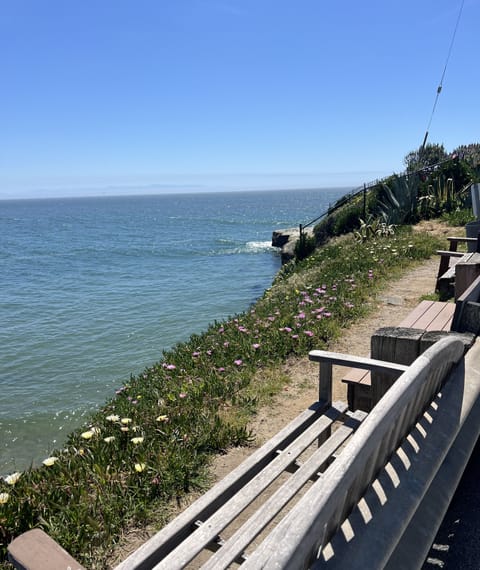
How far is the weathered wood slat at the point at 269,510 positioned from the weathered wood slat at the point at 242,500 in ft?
0.26

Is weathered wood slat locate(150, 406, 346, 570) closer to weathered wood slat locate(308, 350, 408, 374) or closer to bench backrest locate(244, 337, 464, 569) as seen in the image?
weathered wood slat locate(308, 350, 408, 374)

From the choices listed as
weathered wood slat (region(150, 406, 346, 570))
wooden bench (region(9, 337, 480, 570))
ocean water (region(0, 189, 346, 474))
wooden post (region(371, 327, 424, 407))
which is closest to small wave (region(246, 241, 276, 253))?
ocean water (region(0, 189, 346, 474))

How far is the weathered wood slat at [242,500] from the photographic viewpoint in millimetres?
1918

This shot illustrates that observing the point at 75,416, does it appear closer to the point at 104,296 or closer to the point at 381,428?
the point at 381,428

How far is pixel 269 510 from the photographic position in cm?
222

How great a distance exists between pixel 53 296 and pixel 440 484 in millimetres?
19402

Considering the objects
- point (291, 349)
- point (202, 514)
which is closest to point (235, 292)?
point (291, 349)

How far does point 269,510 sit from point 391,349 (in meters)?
1.61

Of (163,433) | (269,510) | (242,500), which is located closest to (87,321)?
(163,433)

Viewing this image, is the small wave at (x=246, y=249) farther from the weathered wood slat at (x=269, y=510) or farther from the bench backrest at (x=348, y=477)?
the bench backrest at (x=348, y=477)

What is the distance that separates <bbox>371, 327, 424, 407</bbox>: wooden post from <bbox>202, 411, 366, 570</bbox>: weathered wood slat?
0.43 meters

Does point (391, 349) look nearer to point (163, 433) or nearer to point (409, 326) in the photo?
point (409, 326)

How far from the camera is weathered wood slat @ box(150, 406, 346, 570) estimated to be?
1.92 m

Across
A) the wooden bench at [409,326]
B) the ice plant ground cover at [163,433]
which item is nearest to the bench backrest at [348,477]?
the wooden bench at [409,326]
